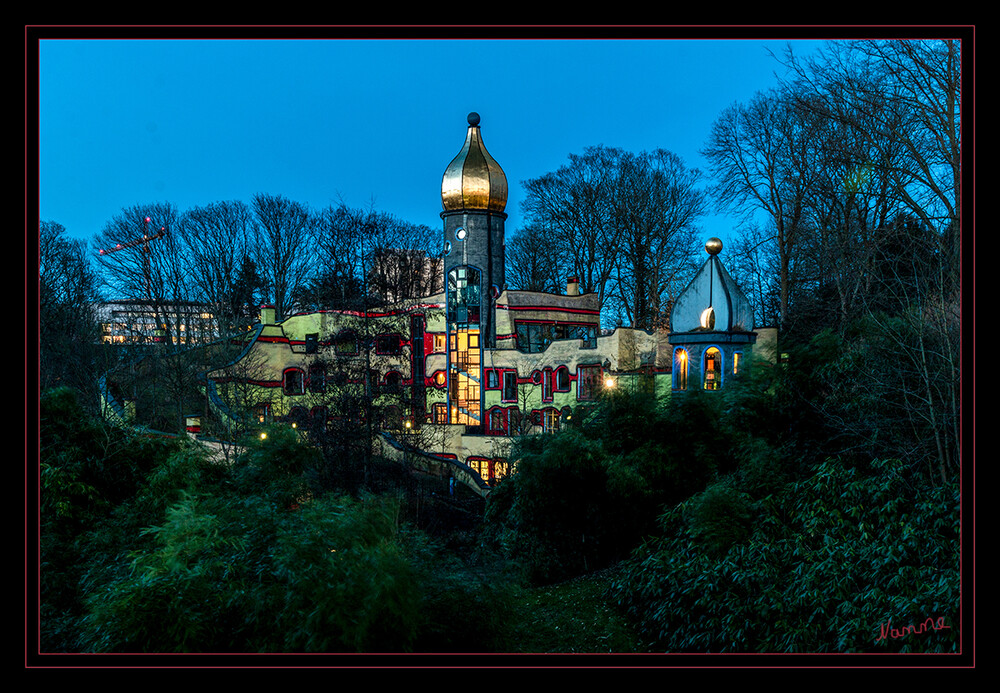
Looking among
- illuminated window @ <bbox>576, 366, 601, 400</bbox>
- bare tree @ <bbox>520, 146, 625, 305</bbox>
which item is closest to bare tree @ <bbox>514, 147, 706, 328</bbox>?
bare tree @ <bbox>520, 146, 625, 305</bbox>

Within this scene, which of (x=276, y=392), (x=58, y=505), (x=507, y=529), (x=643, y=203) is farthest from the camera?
(x=643, y=203)

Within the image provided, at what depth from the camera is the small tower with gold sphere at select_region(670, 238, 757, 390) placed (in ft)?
54.9

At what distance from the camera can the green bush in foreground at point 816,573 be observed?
6.90 metres

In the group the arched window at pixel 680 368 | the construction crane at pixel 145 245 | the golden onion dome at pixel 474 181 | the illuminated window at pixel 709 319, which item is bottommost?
the arched window at pixel 680 368

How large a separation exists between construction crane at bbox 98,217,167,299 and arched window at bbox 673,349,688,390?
24365mm

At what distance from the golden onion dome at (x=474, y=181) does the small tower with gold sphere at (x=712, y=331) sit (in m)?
12.9

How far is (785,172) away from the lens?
72.4 ft

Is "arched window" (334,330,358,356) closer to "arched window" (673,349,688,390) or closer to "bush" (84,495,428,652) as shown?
"arched window" (673,349,688,390)

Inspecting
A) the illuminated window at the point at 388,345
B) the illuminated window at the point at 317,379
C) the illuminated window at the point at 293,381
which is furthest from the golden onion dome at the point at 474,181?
the illuminated window at the point at 293,381

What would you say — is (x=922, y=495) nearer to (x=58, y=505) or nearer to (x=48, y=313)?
(x=58, y=505)

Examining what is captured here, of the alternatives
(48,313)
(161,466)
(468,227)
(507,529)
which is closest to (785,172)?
(468,227)

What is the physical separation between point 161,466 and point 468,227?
1808 centimetres

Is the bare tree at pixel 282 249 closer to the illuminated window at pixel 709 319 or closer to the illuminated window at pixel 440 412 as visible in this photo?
the illuminated window at pixel 440 412
